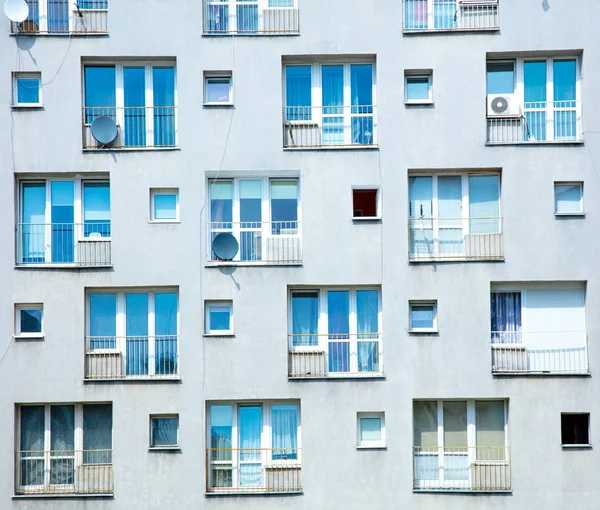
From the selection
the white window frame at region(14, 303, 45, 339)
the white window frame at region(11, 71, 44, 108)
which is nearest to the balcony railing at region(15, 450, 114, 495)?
the white window frame at region(14, 303, 45, 339)

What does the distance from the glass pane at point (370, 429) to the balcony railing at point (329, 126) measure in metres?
6.75

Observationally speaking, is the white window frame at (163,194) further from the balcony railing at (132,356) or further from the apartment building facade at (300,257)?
the balcony railing at (132,356)

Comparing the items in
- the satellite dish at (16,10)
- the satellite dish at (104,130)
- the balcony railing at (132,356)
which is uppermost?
the satellite dish at (16,10)

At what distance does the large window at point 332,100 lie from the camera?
20797 mm

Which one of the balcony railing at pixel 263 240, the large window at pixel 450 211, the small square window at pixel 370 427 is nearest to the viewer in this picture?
the small square window at pixel 370 427

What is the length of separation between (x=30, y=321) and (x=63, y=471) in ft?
12.2

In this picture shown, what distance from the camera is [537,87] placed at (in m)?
20.9

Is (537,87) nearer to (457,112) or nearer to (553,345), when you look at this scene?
(457,112)

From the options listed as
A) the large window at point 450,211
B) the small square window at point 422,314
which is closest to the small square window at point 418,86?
the large window at point 450,211

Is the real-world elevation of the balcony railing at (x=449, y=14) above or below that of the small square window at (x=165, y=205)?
above

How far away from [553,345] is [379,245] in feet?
16.0

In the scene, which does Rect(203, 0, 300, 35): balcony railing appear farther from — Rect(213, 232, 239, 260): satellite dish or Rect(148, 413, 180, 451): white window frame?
Rect(148, 413, 180, 451): white window frame

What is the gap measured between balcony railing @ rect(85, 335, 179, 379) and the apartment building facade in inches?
2.8

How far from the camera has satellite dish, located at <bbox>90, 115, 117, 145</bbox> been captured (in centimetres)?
2025
